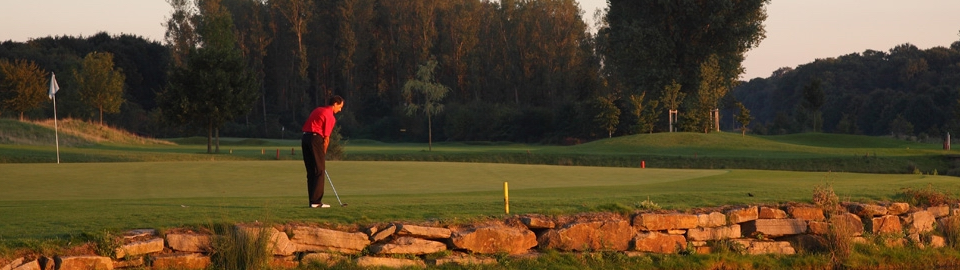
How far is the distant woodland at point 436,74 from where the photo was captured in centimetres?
6644

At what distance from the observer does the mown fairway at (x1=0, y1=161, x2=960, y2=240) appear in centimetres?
1222

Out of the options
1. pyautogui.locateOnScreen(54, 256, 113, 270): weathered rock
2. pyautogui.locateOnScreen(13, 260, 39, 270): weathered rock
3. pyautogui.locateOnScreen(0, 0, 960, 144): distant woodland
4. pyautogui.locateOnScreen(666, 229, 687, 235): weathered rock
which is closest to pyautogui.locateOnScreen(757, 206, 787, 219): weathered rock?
pyautogui.locateOnScreen(666, 229, 687, 235): weathered rock

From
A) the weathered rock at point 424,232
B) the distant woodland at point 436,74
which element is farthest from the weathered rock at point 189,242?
the distant woodland at point 436,74

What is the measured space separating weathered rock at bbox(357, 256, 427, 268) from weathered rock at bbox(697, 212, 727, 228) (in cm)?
426

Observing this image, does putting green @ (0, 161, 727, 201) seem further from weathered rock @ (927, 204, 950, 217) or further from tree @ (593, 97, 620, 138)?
tree @ (593, 97, 620, 138)

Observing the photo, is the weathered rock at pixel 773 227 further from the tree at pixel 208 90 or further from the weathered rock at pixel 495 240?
the tree at pixel 208 90

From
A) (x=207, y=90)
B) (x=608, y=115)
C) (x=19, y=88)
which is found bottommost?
(x=608, y=115)

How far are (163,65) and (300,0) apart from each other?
50.4ft

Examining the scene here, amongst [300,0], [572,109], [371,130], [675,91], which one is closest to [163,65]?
[300,0]

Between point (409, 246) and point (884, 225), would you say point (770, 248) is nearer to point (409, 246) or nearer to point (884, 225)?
point (884, 225)

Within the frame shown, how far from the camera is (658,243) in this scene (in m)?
13.3

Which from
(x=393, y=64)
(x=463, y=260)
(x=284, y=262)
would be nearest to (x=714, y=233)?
(x=463, y=260)

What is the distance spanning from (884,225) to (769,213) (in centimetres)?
209

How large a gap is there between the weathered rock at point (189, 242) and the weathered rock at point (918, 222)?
10649mm
